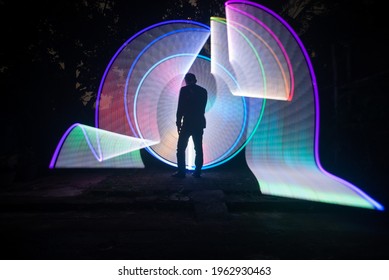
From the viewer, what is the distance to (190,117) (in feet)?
22.6

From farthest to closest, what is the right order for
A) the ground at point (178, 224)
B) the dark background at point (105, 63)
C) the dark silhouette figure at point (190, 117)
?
the dark silhouette figure at point (190, 117), the dark background at point (105, 63), the ground at point (178, 224)

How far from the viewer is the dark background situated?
561cm

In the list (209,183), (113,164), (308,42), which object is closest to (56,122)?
(113,164)

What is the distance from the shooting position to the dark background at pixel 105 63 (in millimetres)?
5613

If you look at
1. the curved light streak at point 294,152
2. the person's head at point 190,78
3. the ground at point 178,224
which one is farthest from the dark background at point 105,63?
the person's head at point 190,78

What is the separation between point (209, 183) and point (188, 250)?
10.3ft

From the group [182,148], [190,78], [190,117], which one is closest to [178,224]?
[182,148]

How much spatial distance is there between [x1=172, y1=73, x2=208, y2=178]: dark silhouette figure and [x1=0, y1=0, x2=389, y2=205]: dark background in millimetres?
1904

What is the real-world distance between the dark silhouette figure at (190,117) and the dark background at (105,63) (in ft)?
6.25

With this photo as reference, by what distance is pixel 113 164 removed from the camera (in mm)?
8188

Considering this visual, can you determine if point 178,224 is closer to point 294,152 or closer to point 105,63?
point 294,152

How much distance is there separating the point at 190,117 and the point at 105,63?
5.61m

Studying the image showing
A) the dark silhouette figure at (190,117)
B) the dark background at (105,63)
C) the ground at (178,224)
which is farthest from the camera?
the dark silhouette figure at (190,117)

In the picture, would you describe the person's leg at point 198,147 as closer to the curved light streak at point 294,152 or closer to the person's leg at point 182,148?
the person's leg at point 182,148
